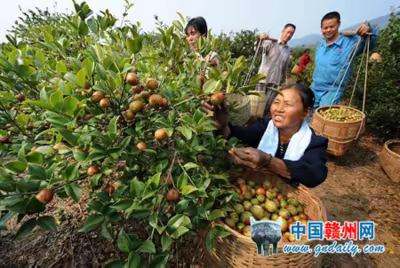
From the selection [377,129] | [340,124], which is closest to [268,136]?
[340,124]

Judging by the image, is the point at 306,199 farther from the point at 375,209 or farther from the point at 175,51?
the point at 375,209

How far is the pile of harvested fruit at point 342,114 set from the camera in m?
3.00

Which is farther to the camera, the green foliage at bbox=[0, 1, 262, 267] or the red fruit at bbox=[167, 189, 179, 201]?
the red fruit at bbox=[167, 189, 179, 201]

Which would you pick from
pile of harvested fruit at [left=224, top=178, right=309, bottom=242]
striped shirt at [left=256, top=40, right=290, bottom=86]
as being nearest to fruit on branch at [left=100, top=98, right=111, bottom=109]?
pile of harvested fruit at [left=224, top=178, right=309, bottom=242]

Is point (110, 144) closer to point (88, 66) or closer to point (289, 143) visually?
point (88, 66)

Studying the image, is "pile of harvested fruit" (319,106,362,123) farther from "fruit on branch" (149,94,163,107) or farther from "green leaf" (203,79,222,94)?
"fruit on branch" (149,94,163,107)

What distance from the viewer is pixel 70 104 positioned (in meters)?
0.73

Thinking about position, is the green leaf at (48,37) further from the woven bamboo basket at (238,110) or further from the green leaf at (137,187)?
the woven bamboo basket at (238,110)

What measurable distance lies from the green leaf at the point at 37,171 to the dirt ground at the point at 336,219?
1.89 feet

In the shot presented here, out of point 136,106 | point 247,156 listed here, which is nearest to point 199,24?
point 247,156

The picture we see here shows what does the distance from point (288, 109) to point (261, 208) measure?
61 cm

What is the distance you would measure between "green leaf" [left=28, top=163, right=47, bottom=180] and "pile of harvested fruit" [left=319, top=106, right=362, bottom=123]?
3.16 meters

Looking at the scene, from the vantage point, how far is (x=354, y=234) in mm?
2111

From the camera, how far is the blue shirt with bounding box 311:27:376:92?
118 inches
